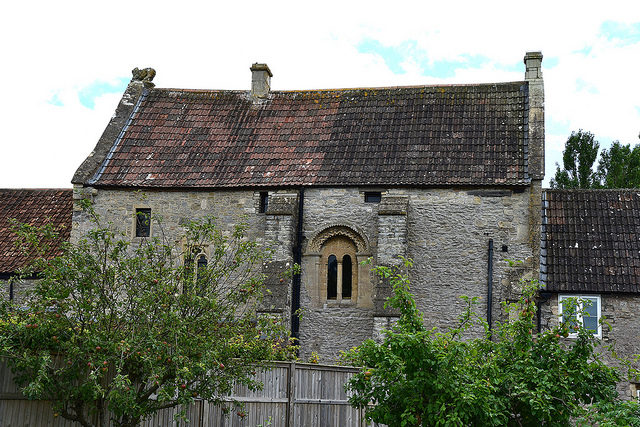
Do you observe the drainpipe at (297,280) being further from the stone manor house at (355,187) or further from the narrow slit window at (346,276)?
the narrow slit window at (346,276)

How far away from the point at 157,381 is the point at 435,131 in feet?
51.7

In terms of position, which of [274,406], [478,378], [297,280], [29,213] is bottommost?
[274,406]

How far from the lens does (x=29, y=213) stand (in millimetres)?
26172

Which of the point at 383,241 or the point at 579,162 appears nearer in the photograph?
the point at 383,241

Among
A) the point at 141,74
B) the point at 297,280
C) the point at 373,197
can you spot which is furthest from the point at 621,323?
the point at 141,74

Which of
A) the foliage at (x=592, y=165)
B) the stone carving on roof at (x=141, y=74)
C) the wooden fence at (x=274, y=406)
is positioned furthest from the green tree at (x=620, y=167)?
the wooden fence at (x=274, y=406)

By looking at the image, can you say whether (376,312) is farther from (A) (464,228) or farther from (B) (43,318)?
(B) (43,318)

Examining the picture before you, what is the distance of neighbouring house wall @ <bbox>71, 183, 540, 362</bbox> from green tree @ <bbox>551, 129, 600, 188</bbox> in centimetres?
1714

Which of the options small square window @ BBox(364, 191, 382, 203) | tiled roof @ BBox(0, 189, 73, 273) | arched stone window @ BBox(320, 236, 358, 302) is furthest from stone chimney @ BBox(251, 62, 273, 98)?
tiled roof @ BBox(0, 189, 73, 273)

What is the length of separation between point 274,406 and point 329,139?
41.2ft

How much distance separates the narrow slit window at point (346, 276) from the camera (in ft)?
73.8

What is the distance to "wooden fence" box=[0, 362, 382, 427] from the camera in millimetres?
10281

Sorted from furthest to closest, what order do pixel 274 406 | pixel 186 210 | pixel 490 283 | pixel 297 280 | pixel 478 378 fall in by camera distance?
1. pixel 186 210
2. pixel 297 280
3. pixel 490 283
4. pixel 274 406
5. pixel 478 378

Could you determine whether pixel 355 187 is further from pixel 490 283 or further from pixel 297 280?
pixel 490 283
